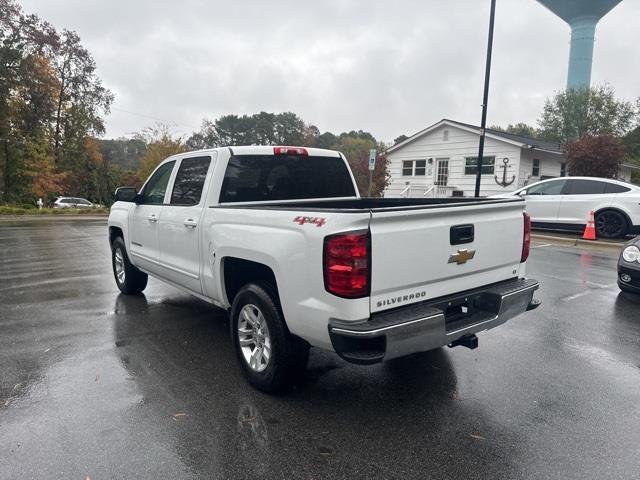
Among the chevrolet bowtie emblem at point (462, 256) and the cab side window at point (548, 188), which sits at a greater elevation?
the cab side window at point (548, 188)

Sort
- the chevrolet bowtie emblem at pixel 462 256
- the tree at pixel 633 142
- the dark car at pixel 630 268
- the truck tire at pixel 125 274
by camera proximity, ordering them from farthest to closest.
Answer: the tree at pixel 633 142, the truck tire at pixel 125 274, the dark car at pixel 630 268, the chevrolet bowtie emblem at pixel 462 256

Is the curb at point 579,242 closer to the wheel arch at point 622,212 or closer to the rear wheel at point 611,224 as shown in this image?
the rear wheel at point 611,224

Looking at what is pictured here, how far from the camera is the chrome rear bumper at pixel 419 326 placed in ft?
8.84

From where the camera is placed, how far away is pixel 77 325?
502 cm

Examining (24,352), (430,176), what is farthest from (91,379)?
(430,176)

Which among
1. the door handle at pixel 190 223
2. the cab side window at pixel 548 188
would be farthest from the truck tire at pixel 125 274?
the cab side window at pixel 548 188

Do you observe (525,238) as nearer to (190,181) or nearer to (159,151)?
(190,181)

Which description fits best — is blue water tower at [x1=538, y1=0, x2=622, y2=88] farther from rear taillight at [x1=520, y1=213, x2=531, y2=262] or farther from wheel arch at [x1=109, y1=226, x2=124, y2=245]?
wheel arch at [x1=109, y1=226, x2=124, y2=245]

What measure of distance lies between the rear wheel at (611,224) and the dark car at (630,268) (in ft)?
21.5

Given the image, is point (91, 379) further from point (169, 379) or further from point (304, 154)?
point (304, 154)

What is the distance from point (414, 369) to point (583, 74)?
47.0 meters

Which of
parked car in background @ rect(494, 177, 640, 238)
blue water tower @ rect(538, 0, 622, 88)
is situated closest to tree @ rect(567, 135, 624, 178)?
parked car in background @ rect(494, 177, 640, 238)

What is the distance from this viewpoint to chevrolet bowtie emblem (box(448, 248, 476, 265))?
3.17 metres

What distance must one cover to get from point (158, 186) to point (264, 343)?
2767 millimetres
